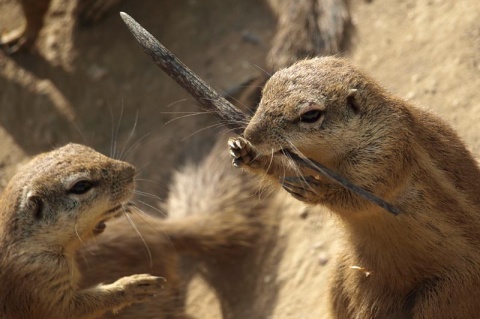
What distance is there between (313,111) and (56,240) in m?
1.66

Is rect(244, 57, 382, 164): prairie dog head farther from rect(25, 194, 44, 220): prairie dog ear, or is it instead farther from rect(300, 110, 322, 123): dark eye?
rect(25, 194, 44, 220): prairie dog ear

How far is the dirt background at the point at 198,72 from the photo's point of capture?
5438mm

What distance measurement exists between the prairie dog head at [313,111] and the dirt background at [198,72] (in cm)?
152

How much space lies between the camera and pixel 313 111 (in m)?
3.72

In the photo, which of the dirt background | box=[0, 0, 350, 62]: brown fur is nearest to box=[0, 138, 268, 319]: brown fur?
the dirt background

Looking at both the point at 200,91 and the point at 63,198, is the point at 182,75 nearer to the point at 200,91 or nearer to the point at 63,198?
the point at 200,91

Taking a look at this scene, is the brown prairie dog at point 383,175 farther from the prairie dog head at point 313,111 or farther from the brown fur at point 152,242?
the brown fur at point 152,242

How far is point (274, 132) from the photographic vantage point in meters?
3.69

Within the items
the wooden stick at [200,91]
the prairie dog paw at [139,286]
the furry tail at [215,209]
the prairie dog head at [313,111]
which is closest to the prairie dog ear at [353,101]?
the prairie dog head at [313,111]

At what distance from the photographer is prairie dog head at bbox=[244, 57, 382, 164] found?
12.1 ft

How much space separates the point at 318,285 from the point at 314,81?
192 centimetres

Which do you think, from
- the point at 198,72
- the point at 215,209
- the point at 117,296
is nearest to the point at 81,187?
the point at 117,296

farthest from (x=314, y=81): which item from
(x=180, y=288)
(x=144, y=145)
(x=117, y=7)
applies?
(x=117, y=7)

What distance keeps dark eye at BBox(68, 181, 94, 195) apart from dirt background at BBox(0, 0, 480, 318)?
1.06 metres
